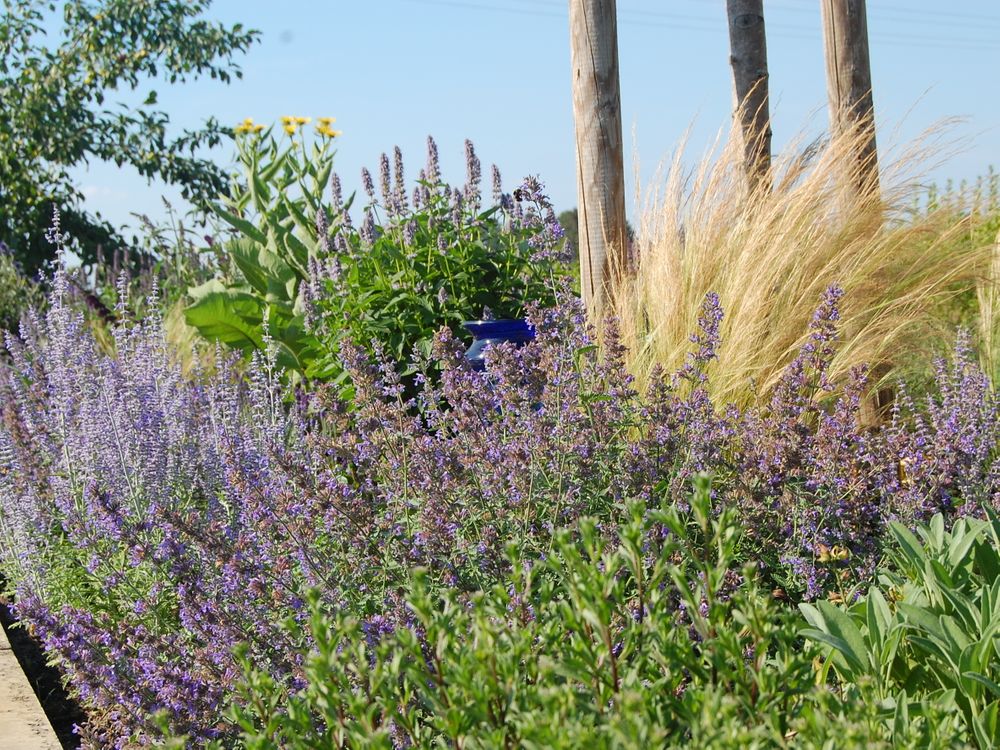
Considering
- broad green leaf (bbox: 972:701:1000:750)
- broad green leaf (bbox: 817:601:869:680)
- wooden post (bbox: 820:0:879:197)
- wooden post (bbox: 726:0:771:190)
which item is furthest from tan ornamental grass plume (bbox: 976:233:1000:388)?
broad green leaf (bbox: 972:701:1000:750)

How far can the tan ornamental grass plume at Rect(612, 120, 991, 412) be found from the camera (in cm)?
471

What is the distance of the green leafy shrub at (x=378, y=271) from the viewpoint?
5879 mm

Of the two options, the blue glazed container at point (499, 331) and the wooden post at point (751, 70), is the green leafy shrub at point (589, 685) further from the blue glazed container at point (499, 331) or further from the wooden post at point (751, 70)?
the wooden post at point (751, 70)

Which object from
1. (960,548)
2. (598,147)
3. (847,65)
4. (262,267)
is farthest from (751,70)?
(960,548)

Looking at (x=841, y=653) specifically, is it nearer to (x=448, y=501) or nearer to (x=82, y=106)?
(x=448, y=501)

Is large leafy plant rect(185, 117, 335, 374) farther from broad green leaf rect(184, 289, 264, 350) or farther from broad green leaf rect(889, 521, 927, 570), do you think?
broad green leaf rect(889, 521, 927, 570)

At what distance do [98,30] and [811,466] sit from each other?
11.7 meters

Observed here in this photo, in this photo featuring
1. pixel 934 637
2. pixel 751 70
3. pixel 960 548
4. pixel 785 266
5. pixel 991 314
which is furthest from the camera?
pixel 751 70

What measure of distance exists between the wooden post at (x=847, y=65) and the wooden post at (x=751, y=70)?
39 cm

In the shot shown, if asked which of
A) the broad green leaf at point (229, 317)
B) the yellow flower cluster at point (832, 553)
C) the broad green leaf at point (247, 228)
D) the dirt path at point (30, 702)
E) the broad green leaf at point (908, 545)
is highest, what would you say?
the broad green leaf at point (247, 228)

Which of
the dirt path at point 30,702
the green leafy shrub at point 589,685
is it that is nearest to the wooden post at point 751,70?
the dirt path at point 30,702

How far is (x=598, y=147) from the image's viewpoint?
559cm

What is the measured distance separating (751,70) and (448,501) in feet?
13.0

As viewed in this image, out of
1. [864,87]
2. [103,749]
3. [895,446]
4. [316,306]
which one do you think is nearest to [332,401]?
[103,749]
